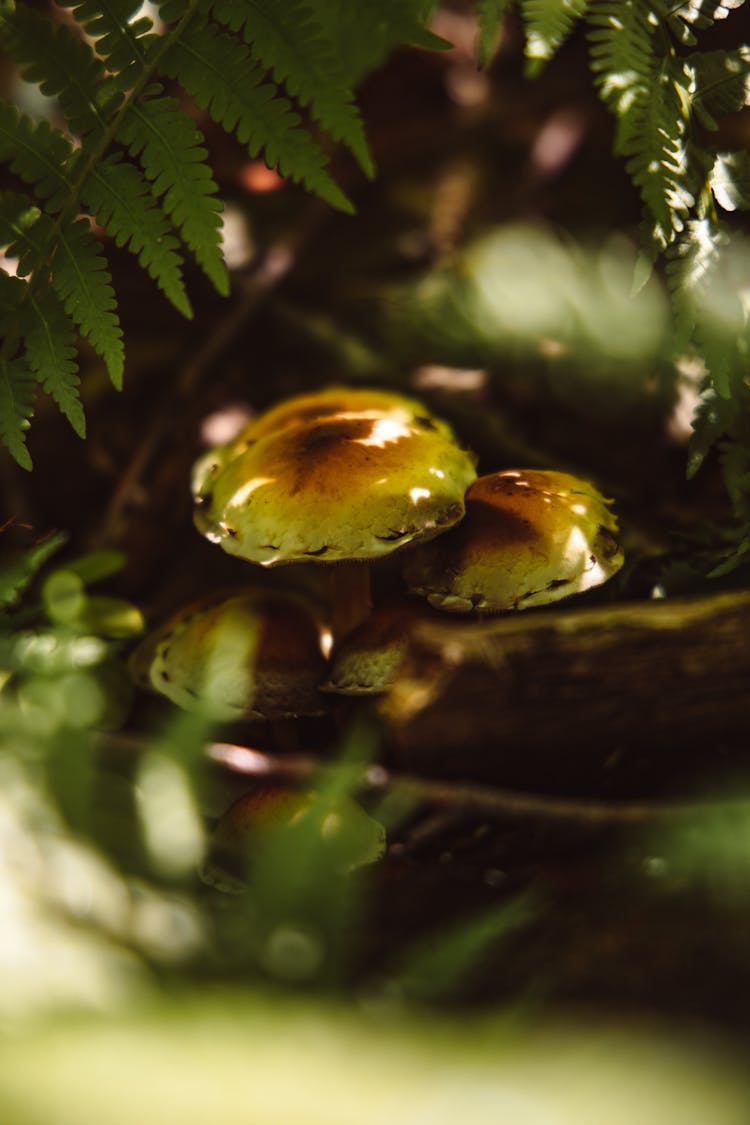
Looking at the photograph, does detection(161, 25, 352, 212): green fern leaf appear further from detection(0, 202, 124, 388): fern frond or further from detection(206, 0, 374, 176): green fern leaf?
detection(0, 202, 124, 388): fern frond

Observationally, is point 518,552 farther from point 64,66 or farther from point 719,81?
point 64,66

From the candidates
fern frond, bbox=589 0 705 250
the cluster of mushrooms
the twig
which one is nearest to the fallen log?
the twig

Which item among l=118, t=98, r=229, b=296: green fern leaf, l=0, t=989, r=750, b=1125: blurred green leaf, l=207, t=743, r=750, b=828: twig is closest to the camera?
l=0, t=989, r=750, b=1125: blurred green leaf

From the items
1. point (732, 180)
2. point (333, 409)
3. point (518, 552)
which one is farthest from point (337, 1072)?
point (732, 180)

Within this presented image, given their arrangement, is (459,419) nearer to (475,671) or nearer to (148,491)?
(148,491)

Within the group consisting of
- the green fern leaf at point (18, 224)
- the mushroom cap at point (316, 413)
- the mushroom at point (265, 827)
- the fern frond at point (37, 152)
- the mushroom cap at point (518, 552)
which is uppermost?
the fern frond at point (37, 152)

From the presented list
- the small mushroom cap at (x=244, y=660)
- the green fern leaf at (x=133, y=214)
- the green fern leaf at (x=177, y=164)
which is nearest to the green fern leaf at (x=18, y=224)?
the green fern leaf at (x=133, y=214)

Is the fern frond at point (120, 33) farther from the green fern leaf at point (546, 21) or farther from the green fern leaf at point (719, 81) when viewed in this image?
the green fern leaf at point (719, 81)

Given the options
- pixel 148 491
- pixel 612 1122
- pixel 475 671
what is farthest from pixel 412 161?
pixel 612 1122
